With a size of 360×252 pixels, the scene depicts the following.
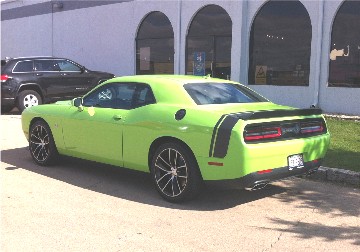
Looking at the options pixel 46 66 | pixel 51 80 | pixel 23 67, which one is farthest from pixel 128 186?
pixel 46 66

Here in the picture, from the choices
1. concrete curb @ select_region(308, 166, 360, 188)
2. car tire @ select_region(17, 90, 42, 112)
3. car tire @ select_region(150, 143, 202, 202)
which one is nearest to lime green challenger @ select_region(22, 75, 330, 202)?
car tire @ select_region(150, 143, 202, 202)

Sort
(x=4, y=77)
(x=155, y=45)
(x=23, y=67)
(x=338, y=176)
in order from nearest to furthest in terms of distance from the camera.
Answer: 1. (x=338, y=176)
2. (x=4, y=77)
3. (x=23, y=67)
4. (x=155, y=45)

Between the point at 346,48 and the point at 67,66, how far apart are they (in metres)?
8.59

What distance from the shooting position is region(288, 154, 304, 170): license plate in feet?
16.3

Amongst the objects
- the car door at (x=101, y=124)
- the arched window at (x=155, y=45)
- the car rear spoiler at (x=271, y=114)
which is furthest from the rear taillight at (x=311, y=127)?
the arched window at (x=155, y=45)

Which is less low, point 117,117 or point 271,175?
point 117,117

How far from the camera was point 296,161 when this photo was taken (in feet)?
16.6

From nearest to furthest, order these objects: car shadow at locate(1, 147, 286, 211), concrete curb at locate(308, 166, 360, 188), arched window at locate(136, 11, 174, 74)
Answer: car shadow at locate(1, 147, 286, 211) < concrete curb at locate(308, 166, 360, 188) < arched window at locate(136, 11, 174, 74)

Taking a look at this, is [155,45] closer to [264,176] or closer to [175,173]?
[175,173]

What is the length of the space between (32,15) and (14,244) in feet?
72.6

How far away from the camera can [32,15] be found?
78.2 feet

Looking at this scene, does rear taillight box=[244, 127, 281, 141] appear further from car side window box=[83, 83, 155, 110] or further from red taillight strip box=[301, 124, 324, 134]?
car side window box=[83, 83, 155, 110]

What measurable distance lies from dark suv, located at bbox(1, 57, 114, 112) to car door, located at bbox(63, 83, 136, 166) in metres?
7.53

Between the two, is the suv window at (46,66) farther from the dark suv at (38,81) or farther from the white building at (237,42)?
the white building at (237,42)
